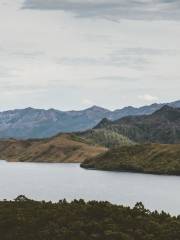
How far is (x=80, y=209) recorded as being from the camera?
64.3 meters

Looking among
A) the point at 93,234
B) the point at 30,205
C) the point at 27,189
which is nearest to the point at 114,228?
the point at 93,234

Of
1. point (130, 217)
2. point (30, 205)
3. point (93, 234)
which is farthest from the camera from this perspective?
point (30, 205)

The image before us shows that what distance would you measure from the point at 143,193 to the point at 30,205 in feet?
288

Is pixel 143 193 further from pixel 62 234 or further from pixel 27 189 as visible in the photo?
pixel 62 234

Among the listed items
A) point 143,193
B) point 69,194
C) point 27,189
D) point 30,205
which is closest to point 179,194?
point 143,193

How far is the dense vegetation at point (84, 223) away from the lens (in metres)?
56.1

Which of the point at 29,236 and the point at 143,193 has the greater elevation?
the point at 29,236

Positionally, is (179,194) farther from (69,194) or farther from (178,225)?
(178,225)

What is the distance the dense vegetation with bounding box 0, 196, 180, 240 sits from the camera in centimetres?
5609

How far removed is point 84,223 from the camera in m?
59.7

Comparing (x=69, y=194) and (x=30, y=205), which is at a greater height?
(x=30, y=205)

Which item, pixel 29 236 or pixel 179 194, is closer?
pixel 29 236

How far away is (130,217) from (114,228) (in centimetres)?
438

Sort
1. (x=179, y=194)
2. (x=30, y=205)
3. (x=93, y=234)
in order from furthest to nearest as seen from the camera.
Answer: (x=179, y=194)
(x=30, y=205)
(x=93, y=234)
